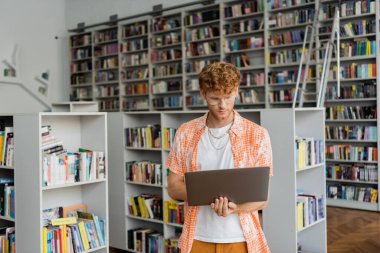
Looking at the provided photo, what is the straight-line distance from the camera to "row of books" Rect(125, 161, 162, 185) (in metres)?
4.91

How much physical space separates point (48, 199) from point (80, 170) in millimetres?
480

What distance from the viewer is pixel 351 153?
7121 mm

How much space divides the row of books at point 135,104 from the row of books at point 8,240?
239 inches

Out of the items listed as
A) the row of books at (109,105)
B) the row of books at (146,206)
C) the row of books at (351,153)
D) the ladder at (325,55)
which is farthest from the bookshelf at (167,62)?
the row of books at (146,206)

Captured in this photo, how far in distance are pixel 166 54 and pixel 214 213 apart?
25.6ft

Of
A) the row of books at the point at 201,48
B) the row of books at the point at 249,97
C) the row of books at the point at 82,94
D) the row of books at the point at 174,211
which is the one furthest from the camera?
the row of books at the point at 82,94

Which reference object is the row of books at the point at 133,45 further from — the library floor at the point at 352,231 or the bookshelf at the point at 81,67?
the library floor at the point at 352,231

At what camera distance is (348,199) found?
710 cm

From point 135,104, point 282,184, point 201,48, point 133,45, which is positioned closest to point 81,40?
point 133,45

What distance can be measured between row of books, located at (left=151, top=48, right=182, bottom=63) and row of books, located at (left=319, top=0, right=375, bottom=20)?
9.87 feet

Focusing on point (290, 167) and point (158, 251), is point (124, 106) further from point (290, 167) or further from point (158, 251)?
point (290, 167)

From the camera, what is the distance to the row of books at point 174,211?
4.72 metres

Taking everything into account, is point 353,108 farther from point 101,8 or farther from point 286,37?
point 101,8

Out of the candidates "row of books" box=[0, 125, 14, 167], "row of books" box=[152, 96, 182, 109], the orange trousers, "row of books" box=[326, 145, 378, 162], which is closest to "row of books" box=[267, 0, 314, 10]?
"row of books" box=[326, 145, 378, 162]
